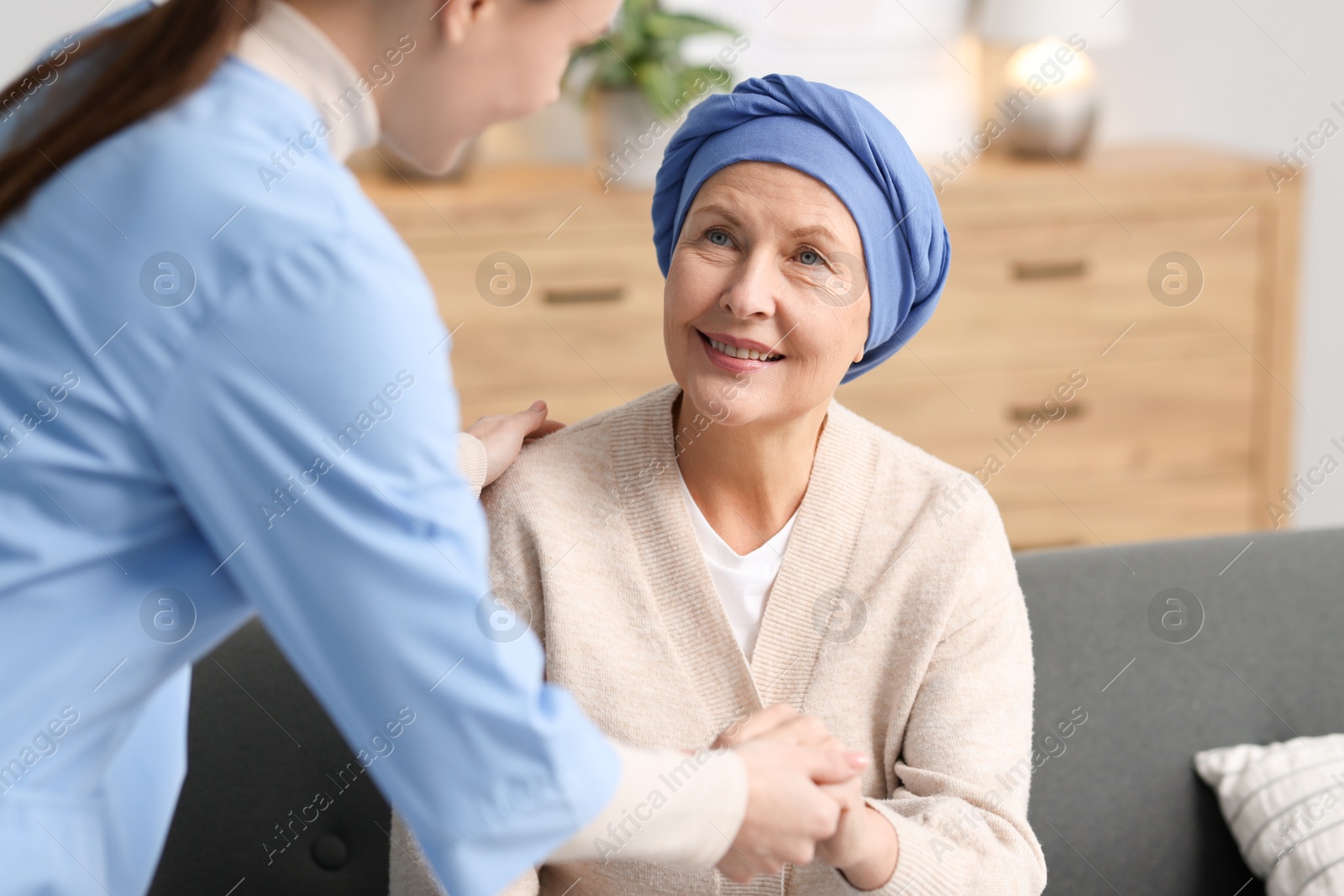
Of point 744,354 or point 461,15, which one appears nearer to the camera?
point 461,15

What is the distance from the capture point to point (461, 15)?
0.87 metres

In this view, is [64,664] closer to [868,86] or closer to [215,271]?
[215,271]

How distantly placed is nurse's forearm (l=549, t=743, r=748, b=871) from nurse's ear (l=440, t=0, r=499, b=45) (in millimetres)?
529

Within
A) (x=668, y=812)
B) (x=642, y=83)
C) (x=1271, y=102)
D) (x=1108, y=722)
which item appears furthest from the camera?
(x=1271, y=102)

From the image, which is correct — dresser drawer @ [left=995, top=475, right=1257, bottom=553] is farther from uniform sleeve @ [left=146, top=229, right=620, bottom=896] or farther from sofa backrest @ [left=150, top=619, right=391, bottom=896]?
uniform sleeve @ [left=146, top=229, right=620, bottom=896]

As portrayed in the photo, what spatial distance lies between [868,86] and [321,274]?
329 centimetres

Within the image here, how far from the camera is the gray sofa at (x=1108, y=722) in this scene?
1.69m

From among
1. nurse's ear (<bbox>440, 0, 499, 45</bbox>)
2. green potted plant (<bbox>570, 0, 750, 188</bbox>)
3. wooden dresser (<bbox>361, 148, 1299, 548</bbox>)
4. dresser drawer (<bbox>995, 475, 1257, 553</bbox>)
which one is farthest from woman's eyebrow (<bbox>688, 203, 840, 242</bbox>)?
dresser drawer (<bbox>995, 475, 1257, 553</bbox>)

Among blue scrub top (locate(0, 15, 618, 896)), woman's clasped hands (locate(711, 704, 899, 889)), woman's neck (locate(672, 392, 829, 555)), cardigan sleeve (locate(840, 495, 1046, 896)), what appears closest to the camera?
blue scrub top (locate(0, 15, 618, 896))

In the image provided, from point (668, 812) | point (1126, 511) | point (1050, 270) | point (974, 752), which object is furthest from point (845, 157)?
point (1126, 511)

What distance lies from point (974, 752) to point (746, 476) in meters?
0.42

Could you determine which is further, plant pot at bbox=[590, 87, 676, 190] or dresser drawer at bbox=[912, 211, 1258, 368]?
dresser drawer at bbox=[912, 211, 1258, 368]

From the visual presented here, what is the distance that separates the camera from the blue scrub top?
81cm

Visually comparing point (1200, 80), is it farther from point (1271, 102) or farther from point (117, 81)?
point (117, 81)
